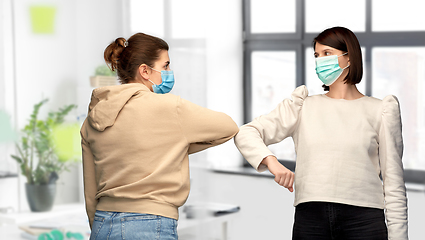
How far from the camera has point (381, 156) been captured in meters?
1.20

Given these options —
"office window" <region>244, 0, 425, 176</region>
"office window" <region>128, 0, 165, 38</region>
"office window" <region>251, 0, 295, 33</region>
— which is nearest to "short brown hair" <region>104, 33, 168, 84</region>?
"office window" <region>128, 0, 165, 38</region>

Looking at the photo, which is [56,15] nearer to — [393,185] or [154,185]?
[154,185]

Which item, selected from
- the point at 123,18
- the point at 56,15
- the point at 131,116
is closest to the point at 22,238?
the point at 56,15

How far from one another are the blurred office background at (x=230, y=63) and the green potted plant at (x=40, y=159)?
3 cm

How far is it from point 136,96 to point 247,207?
7.50 ft

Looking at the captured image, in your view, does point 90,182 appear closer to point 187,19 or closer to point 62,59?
point 62,59

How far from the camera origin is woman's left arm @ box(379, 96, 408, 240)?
1.15 meters

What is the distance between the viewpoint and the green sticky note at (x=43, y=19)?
7.14 ft

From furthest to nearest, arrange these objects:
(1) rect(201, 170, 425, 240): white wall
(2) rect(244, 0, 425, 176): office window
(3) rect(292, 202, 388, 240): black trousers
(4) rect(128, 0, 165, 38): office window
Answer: (1) rect(201, 170, 425, 240): white wall
(2) rect(244, 0, 425, 176): office window
(4) rect(128, 0, 165, 38): office window
(3) rect(292, 202, 388, 240): black trousers

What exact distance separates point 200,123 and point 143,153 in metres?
0.15

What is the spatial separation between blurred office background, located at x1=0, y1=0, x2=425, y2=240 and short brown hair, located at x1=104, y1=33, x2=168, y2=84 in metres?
1.16

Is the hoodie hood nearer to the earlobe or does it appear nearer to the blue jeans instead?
the earlobe

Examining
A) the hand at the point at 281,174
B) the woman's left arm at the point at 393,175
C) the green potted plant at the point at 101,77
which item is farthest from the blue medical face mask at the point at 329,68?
the green potted plant at the point at 101,77

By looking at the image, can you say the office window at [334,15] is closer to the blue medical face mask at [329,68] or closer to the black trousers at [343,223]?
the blue medical face mask at [329,68]
